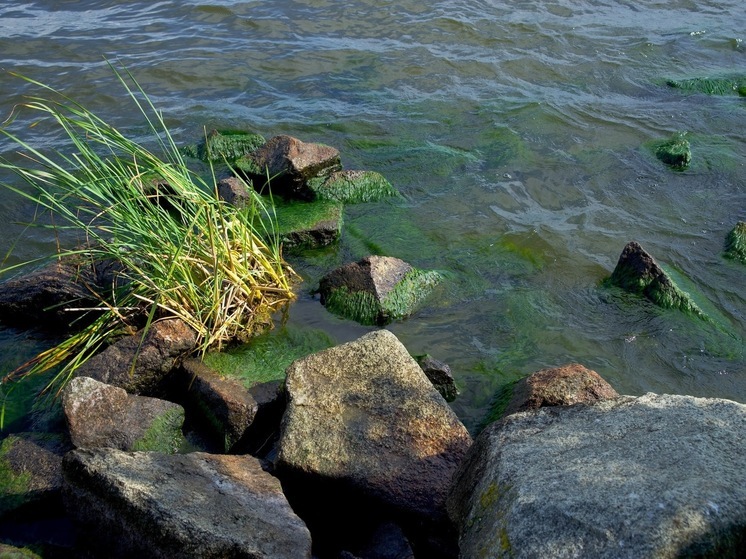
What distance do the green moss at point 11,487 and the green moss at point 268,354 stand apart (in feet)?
4.03

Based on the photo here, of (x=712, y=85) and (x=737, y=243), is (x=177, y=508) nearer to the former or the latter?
(x=737, y=243)

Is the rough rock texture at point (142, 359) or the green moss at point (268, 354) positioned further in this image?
the green moss at point (268, 354)

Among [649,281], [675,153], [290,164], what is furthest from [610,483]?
[675,153]

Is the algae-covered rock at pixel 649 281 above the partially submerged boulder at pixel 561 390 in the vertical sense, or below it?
below

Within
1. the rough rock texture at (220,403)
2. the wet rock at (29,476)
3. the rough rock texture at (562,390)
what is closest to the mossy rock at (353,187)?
the rough rock texture at (220,403)

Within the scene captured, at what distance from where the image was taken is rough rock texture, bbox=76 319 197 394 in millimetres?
4418

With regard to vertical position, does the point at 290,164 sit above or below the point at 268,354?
above

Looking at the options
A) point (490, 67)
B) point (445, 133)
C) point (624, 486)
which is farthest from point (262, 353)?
point (490, 67)

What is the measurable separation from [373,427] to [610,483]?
5.00ft

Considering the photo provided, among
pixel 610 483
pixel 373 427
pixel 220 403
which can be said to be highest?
pixel 610 483

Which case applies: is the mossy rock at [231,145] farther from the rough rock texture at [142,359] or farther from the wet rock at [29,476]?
the wet rock at [29,476]

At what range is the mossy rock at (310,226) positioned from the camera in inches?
239

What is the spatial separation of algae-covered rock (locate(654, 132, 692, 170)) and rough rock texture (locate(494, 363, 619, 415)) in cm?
414

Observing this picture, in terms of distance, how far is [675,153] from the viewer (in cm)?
753
